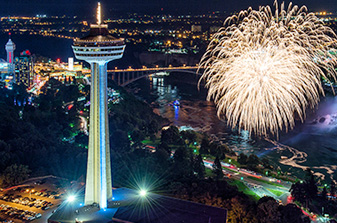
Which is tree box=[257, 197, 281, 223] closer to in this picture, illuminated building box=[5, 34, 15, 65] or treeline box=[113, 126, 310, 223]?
treeline box=[113, 126, 310, 223]

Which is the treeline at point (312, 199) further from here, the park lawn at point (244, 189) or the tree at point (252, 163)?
the tree at point (252, 163)

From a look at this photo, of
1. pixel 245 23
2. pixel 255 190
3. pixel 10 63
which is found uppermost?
pixel 245 23

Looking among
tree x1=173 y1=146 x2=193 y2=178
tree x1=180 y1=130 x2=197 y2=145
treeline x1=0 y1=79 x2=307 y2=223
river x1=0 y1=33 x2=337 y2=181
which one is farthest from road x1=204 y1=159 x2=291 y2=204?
tree x1=180 y1=130 x2=197 y2=145

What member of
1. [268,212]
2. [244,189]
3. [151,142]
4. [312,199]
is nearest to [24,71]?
[151,142]

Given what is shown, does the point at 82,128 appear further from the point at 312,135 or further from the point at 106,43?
the point at 106,43

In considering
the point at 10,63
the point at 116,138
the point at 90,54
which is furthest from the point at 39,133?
the point at 10,63

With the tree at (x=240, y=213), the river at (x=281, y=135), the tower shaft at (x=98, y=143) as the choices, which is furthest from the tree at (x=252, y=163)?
the tower shaft at (x=98, y=143)

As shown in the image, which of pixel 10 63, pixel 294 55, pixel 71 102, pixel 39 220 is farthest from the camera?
pixel 10 63
